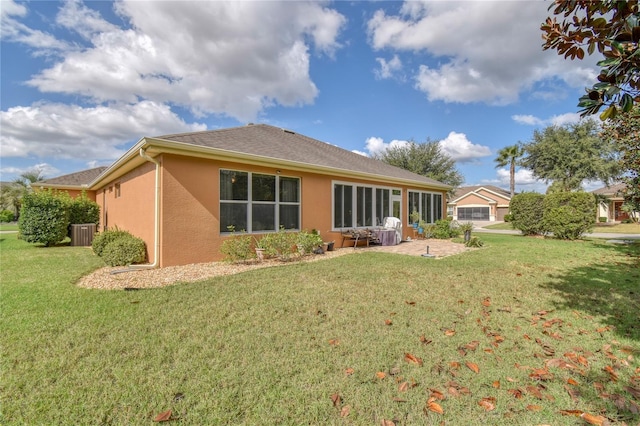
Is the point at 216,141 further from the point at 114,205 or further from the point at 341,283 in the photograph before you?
the point at 114,205

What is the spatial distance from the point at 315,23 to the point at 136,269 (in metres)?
10.7

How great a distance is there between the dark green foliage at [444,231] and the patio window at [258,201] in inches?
363

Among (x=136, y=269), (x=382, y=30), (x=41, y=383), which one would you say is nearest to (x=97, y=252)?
(x=136, y=269)

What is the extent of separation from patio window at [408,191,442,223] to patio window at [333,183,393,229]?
239cm

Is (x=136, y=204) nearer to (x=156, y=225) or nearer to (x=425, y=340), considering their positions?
(x=156, y=225)

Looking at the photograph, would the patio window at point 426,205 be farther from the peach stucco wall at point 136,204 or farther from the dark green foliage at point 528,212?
the peach stucco wall at point 136,204

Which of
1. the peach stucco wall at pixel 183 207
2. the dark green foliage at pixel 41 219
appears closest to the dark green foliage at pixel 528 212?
the peach stucco wall at pixel 183 207

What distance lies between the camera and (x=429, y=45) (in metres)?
12.5

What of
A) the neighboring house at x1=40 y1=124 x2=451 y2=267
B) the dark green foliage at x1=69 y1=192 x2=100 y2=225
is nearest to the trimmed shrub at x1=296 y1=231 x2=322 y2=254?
the neighboring house at x1=40 y1=124 x2=451 y2=267

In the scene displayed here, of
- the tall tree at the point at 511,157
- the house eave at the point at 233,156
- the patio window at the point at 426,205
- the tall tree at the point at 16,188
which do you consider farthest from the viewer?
the tall tree at the point at 511,157

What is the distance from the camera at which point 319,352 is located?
3.19 m

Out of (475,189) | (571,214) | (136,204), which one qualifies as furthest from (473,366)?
(475,189)

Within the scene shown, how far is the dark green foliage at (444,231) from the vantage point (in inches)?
623

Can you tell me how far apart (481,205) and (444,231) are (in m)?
36.8
